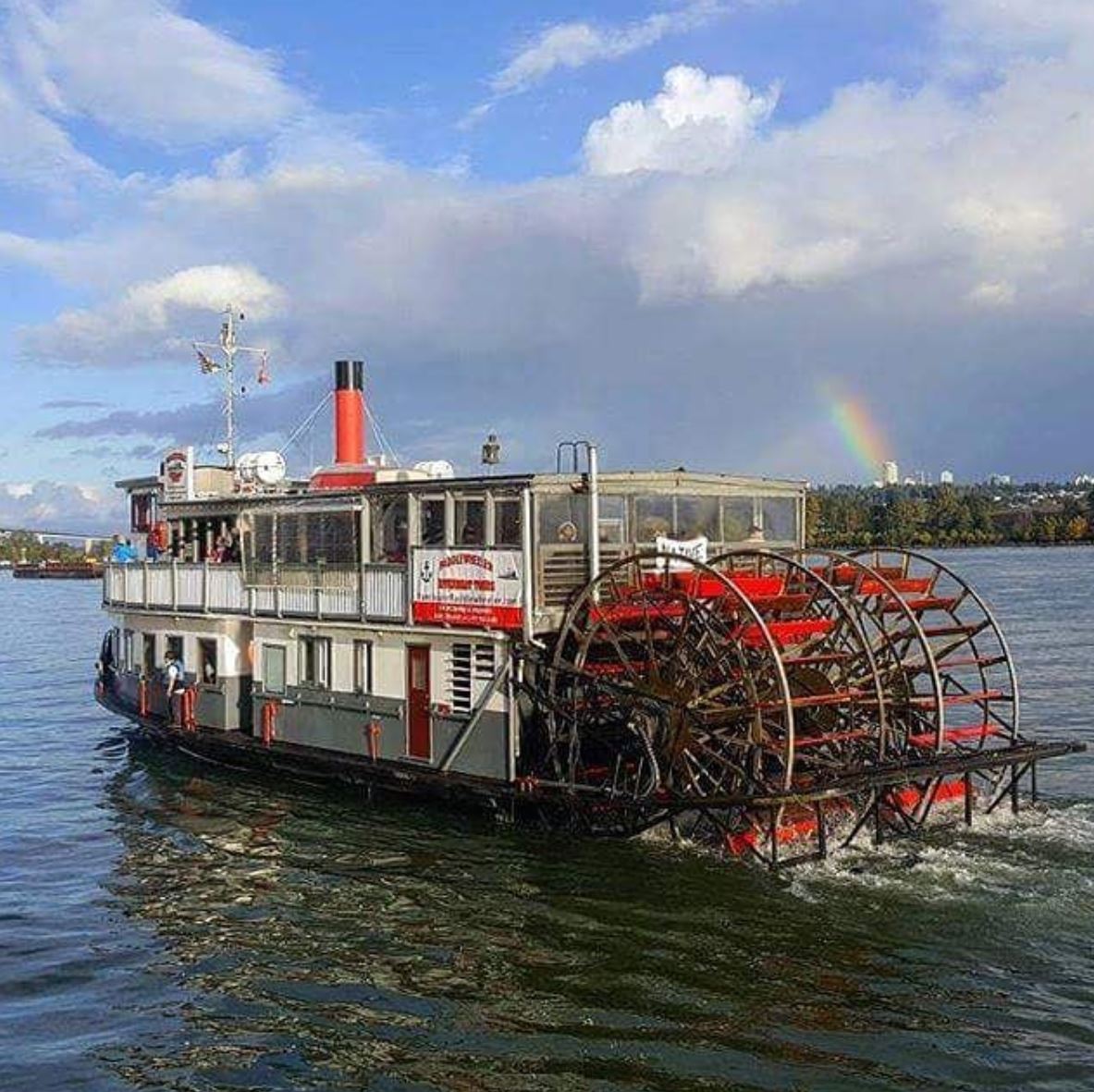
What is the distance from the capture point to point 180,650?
1044 inches

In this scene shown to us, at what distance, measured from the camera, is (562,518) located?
1966 cm

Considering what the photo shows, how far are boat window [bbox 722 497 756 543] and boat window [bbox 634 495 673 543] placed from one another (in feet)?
4.55

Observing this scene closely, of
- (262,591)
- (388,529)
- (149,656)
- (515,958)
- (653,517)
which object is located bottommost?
(515,958)

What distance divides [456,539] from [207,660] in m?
7.63

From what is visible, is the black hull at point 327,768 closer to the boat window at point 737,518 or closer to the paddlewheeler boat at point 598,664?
the paddlewheeler boat at point 598,664

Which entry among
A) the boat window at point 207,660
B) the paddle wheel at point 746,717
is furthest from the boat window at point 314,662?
the paddle wheel at point 746,717

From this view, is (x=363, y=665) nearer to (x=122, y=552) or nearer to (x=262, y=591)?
(x=262, y=591)

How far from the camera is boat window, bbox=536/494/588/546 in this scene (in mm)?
19406

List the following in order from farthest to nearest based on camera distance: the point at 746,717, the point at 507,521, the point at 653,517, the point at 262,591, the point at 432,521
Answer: the point at 262,591 < the point at 432,521 < the point at 653,517 < the point at 507,521 < the point at 746,717

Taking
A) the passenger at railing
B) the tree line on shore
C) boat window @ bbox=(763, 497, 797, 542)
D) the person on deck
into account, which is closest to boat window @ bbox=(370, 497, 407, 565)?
the person on deck

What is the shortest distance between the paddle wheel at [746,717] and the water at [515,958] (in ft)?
2.60

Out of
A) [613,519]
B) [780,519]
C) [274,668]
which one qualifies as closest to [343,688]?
[274,668]

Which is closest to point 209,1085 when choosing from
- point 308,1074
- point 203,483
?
point 308,1074

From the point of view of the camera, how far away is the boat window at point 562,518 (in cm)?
A: 1941
